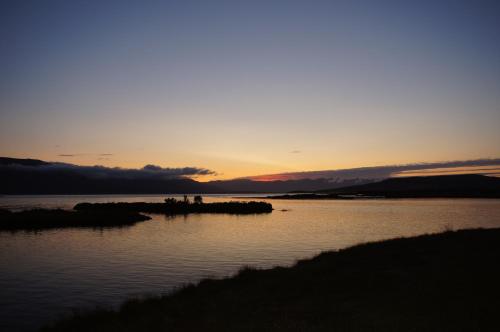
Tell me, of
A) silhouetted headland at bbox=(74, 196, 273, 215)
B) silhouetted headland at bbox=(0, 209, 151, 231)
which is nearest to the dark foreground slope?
silhouetted headland at bbox=(0, 209, 151, 231)

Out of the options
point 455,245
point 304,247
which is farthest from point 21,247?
point 455,245

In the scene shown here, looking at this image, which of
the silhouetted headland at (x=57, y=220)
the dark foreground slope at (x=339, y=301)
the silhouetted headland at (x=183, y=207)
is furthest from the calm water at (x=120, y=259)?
the silhouetted headland at (x=183, y=207)

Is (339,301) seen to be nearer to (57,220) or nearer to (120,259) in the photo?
(120,259)

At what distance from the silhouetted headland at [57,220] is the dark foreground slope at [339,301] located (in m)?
54.5

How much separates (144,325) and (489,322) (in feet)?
40.2

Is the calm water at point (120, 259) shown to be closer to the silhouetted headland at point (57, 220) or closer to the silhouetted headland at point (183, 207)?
the silhouetted headland at point (57, 220)

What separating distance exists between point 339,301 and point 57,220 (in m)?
66.1

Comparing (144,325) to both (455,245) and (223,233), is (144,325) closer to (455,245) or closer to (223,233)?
(455,245)

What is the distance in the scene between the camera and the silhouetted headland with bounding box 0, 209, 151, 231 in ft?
217

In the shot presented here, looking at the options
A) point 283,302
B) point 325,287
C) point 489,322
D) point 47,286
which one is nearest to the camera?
point 489,322

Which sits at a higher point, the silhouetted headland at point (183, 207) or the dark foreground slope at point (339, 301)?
the dark foreground slope at point (339, 301)

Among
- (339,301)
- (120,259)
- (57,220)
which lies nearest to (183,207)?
(57,220)

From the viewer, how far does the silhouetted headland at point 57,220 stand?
66.1m

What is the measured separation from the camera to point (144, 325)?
1521 cm
